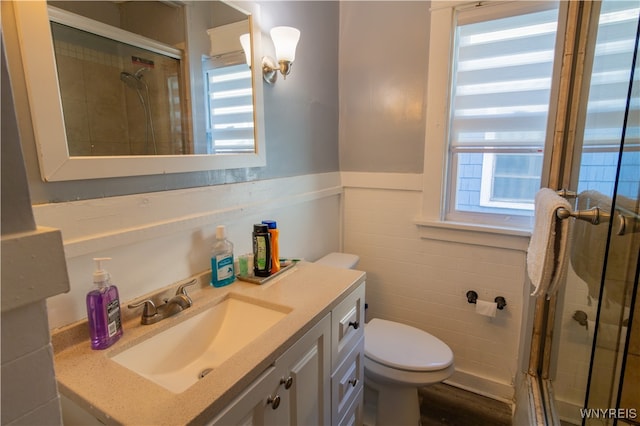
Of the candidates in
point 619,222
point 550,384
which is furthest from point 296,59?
point 550,384

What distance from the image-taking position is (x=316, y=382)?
1.13 meters

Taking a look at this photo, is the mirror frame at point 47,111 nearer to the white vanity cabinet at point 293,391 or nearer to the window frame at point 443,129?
the white vanity cabinet at point 293,391

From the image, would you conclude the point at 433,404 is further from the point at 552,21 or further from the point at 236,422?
the point at 552,21

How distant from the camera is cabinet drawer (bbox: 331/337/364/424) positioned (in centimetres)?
126

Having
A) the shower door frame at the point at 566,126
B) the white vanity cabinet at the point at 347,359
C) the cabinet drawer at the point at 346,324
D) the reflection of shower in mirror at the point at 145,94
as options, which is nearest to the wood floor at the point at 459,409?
the shower door frame at the point at 566,126

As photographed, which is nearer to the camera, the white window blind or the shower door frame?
the white window blind

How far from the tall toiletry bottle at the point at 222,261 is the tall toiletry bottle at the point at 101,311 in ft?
1.28

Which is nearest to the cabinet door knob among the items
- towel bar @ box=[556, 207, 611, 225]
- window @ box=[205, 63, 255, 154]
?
window @ box=[205, 63, 255, 154]

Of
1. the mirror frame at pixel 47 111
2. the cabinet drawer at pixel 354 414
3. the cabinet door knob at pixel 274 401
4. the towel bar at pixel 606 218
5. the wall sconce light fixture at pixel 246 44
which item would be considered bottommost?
the cabinet drawer at pixel 354 414

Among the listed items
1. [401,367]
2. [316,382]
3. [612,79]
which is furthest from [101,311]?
[612,79]

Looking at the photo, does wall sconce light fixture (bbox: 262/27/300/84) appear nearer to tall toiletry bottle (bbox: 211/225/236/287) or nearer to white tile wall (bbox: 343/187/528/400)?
tall toiletry bottle (bbox: 211/225/236/287)

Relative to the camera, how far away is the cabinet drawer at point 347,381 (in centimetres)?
126

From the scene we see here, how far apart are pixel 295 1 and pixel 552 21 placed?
4.06ft

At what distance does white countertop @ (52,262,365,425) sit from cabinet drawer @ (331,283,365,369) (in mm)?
59
